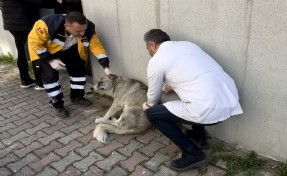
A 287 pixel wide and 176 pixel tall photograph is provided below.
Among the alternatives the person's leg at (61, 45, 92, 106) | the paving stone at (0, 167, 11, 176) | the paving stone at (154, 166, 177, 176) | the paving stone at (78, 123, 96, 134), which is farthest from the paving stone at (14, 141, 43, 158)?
the paving stone at (154, 166, 177, 176)

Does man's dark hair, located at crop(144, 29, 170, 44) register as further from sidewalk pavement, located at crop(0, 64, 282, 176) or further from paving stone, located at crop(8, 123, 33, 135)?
paving stone, located at crop(8, 123, 33, 135)

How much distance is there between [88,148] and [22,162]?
2.59 ft

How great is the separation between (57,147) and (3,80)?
3212 millimetres

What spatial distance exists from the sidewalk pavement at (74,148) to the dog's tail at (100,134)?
0.22 ft

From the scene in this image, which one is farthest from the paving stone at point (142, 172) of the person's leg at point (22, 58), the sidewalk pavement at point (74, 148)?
the person's leg at point (22, 58)

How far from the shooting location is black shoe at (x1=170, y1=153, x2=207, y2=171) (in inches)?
127

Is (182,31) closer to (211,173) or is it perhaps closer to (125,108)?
(125,108)

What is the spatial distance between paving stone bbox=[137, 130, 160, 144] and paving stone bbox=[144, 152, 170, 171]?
1.07ft

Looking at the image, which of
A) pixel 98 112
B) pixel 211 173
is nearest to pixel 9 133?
pixel 98 112

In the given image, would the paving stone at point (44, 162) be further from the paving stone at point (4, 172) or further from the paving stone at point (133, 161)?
the paving stone at point (133, 161)

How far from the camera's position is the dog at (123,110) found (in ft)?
13.0

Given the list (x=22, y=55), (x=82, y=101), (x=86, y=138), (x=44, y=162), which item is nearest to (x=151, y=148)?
(x=86, y=138)

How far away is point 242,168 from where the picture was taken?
10.8 feet

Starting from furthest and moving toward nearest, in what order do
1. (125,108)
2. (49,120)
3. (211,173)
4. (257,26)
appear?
(49,120) → (125,108) → (211,173) → (257,26)
